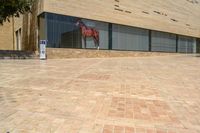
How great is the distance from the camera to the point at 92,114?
4316 mm

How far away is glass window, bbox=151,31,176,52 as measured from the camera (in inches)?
1318

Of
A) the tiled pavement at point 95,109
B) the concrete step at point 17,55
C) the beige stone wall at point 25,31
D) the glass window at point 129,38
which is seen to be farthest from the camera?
the glass window at point 129,38

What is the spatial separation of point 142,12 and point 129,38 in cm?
393

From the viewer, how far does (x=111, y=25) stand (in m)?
27.1

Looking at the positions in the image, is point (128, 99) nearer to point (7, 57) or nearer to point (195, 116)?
point (195, 116)

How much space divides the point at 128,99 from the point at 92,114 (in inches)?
58.3

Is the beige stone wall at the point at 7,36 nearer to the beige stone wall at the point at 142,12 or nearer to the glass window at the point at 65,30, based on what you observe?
the glass window at the point at 65,30

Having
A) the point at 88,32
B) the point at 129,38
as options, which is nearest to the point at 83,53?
the point at 88,32

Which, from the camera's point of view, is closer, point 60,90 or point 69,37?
point 60,90

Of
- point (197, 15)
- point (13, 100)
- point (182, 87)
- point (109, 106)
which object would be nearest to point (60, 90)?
point (13, 100)

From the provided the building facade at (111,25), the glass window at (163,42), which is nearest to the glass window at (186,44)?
the building facade at (111,25)

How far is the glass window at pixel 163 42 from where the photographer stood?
110 feet

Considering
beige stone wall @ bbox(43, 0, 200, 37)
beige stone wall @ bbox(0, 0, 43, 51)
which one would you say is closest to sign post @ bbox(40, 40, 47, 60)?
beige stone wall @ bbox(43, 0, 200, 37)

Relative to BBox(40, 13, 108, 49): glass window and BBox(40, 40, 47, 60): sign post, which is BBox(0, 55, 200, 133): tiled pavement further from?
BBox(40, 13, 108, 49): glass window
